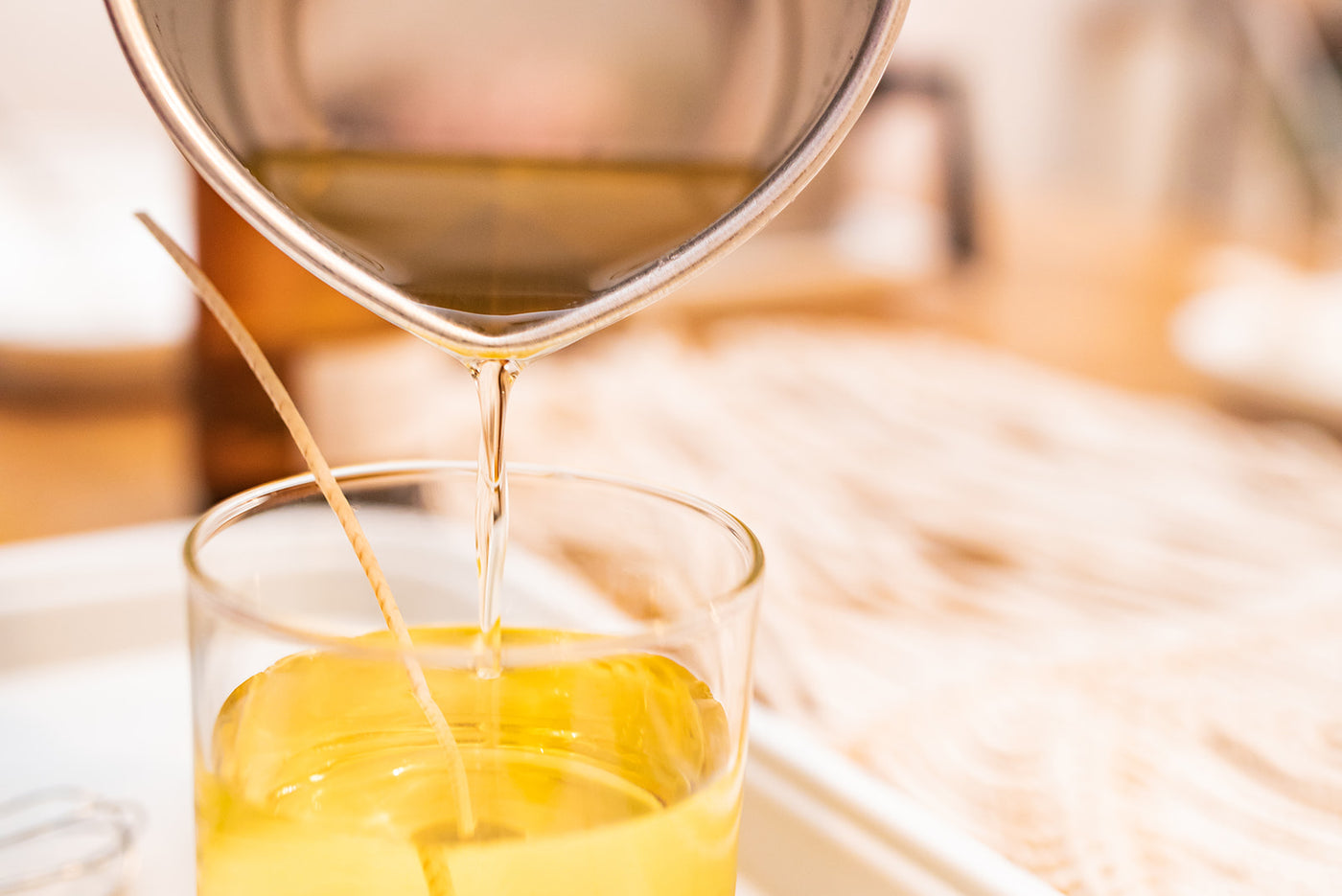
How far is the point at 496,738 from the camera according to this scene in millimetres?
185

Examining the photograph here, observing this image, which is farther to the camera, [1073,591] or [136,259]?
[136,259]

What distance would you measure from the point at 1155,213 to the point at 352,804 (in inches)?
57.9

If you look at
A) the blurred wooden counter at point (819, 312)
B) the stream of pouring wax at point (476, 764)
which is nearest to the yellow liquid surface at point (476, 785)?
the stream of pouring wax at point (476, 764)

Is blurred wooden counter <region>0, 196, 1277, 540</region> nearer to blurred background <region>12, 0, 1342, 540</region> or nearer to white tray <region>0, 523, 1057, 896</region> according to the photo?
blurred background <region>12, 0, 1342, 540</region>

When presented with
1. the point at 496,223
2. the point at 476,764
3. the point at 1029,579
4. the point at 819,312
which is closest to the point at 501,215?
the point at 496,223

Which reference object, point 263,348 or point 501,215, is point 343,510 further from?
point 263,348

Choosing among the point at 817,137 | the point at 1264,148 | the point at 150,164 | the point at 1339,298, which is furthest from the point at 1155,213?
the point at 817,137

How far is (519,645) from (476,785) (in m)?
0.02

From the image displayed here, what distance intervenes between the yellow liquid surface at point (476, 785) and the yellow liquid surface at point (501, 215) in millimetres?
77

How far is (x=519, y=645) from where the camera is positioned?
0.62 feet

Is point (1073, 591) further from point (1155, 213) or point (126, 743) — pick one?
point (1155, 213)

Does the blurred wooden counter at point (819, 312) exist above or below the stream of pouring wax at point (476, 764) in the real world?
below

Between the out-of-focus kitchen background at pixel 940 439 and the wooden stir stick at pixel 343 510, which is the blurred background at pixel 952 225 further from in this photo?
the wooden stir stick at pixel 343 510

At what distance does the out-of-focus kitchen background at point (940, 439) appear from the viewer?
28 cm
